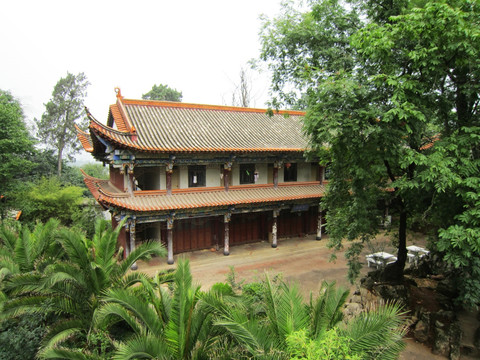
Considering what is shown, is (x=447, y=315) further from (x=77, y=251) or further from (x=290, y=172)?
(x=77, y=251)

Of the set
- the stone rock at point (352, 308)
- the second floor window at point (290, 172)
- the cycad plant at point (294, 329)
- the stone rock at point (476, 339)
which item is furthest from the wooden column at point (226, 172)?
the stone rock at point (476, 339)

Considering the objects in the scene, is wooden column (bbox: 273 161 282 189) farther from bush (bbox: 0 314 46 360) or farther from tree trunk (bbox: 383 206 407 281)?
bush (bbox: 0 314 46 360)

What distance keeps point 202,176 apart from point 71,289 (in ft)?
28.7

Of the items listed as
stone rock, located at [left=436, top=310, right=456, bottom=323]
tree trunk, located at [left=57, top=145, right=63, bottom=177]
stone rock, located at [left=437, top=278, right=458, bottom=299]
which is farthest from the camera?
tree trunk, located at [left=57, top=145, right=63, bottom=177]

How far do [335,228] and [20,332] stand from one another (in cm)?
874

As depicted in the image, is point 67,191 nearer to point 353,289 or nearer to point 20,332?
point 20,332

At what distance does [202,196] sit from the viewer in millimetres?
14477

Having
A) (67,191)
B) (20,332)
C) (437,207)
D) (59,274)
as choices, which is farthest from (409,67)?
(67,191)

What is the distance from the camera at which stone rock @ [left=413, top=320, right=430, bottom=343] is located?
8.52 metres

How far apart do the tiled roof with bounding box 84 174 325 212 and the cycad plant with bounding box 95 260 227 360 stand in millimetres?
6934

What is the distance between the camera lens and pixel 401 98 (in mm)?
7500

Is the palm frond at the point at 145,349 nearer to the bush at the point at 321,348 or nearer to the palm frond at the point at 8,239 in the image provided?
the bush at the point at 321,348

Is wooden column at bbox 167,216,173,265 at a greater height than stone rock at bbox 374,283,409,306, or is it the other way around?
wooden column at bbox 167,216,173,265

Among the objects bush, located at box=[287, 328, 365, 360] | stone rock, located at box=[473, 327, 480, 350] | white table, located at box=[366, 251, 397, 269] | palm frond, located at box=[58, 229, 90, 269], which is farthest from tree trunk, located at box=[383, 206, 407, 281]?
palm frond, located at box=[58, 229, 90, 269]
